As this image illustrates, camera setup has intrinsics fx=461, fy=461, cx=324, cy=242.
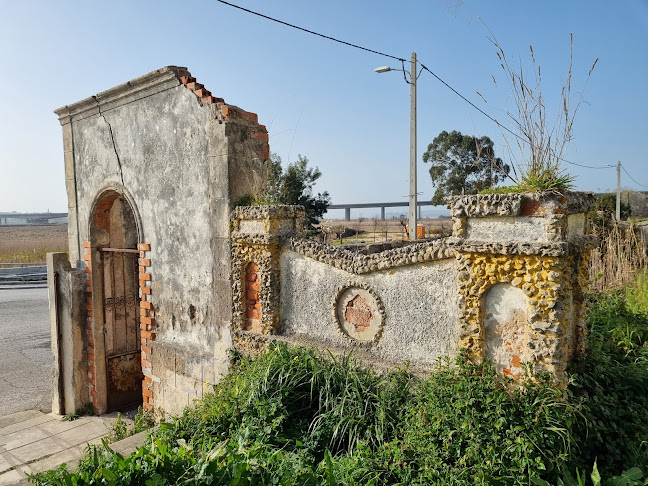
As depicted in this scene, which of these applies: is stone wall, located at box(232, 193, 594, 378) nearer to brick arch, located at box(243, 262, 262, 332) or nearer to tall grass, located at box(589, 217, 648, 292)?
brick arch, located at box(243, 262, 262, 332)

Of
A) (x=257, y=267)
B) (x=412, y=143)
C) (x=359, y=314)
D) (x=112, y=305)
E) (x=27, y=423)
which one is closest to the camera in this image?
(x=359, y=314)

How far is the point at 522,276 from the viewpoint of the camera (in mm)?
2893

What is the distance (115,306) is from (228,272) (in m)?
2.89

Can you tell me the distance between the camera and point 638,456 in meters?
2.81

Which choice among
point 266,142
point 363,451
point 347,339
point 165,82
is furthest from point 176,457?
point 165,82

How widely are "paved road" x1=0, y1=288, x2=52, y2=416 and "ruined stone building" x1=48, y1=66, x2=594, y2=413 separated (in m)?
1.33

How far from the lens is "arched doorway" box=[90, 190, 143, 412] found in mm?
6465

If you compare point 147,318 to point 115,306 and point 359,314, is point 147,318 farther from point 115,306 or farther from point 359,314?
point 359,314

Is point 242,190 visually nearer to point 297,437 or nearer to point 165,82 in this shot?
point 165,82

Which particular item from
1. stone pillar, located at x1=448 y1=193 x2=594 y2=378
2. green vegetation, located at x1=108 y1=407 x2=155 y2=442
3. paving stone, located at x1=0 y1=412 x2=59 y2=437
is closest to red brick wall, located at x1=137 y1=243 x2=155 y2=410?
green vegetation, located at x1=108 y1=407 x2=155 y2=442

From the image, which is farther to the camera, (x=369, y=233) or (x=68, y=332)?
(x=369, y=233)

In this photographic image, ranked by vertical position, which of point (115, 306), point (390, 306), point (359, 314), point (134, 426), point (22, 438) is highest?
point (390, 306)

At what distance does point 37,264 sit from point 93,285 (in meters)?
21.5

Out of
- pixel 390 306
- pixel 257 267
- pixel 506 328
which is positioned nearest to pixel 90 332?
pixel 257 267
